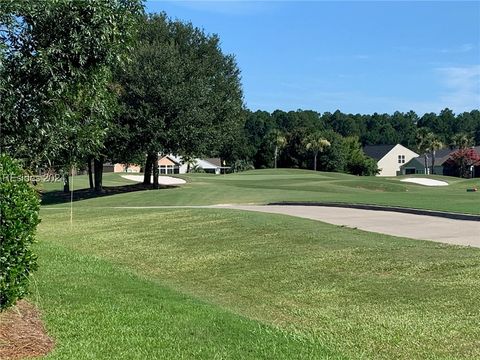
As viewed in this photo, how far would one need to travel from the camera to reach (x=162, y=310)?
701cm

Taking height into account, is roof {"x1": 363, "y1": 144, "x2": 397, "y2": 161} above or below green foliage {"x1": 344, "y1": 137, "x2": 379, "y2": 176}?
above

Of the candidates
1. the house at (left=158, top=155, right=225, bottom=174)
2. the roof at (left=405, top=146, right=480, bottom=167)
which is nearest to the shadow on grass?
the house at (left=158, top=155, right=225, bottom=174)

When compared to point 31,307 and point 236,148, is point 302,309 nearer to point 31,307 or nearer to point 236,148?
point 31,307

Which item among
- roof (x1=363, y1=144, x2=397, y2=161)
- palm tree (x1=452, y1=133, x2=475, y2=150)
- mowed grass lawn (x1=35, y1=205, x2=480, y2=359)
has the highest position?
palm tree (x1=452, y1=133, x2=475, y2=150)

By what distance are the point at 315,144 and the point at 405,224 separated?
68.2 m

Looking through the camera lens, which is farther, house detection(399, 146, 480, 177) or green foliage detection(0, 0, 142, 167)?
house detection(399, 146, 480, 177)

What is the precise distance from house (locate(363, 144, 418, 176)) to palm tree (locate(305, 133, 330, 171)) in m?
21.7

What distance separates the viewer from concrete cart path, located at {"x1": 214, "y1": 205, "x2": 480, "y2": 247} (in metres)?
13.4

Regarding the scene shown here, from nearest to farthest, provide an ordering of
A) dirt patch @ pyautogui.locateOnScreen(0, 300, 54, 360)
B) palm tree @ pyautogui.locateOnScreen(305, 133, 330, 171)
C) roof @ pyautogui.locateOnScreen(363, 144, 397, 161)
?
dirt patch @ pyautogui.locateOnScreen(0, 300, 54, 360) → palm tree @ pyautogui.locateOnScreen(305, 133, 330, 171) → roof @ pyautogui.locateOnScreen(363, 144, 397, 161)

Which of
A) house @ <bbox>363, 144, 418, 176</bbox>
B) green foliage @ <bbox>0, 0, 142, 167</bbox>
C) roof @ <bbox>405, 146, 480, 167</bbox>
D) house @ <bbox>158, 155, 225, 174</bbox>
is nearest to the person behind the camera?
green foliage @ <bbox>0, 0, 142, 167</bbox>

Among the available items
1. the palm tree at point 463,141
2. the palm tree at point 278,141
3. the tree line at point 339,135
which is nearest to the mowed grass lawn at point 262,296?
the tree line at point 339,135

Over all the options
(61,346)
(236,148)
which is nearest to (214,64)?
(61,346)

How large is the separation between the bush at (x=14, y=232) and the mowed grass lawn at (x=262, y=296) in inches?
27.8

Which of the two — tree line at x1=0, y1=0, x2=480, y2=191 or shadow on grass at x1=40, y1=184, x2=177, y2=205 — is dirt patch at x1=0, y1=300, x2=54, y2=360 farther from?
shadow on grass at x1=40, y1=184, x2=177, y2=205
